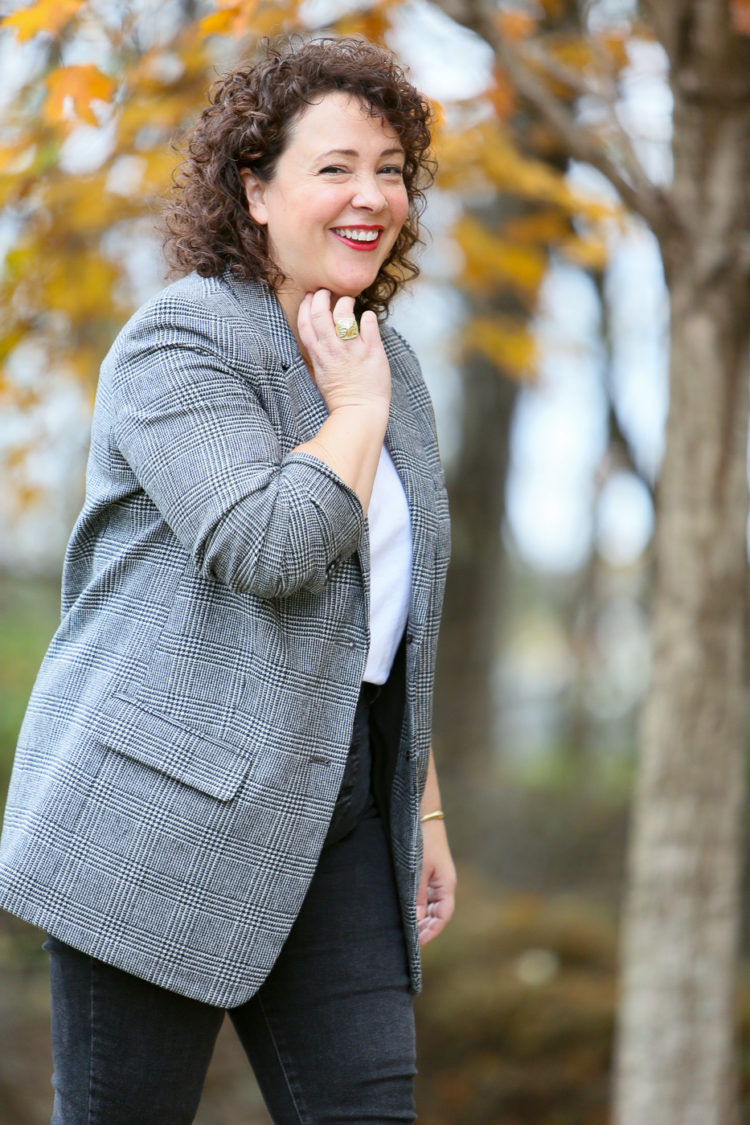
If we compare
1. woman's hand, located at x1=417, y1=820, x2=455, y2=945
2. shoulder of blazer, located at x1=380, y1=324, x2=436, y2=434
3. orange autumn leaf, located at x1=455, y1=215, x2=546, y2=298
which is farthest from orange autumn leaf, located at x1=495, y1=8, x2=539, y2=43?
woman's hand, located at x1=417, y1=820, x2=455, y2=945

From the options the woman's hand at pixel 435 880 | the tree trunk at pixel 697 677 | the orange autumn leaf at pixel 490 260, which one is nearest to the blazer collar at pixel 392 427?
the woman's hand at pixel 435 880

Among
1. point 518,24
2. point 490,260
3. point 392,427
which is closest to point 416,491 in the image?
point 392,427

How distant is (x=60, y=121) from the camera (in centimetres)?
281

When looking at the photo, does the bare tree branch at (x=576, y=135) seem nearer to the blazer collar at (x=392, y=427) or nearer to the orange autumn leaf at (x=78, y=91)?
the orange autumn leaf at (x=78, y=91)

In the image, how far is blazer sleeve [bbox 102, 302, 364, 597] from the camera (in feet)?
4.74

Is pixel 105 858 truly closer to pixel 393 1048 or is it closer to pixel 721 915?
pixel 393 1048

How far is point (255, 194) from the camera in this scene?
1.76m

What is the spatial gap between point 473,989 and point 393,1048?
3624mm

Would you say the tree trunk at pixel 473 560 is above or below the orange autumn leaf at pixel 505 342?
below

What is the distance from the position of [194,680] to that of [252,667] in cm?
8

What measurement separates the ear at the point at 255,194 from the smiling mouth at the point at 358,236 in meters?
0.12

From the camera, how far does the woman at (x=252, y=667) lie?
150cm

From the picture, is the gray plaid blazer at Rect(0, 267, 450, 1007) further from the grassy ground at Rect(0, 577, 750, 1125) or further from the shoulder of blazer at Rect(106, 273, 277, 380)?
the grassy ground at Rect(0, 577, 750, 1125)

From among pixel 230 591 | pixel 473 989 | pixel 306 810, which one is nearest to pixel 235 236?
pixel 230 591
